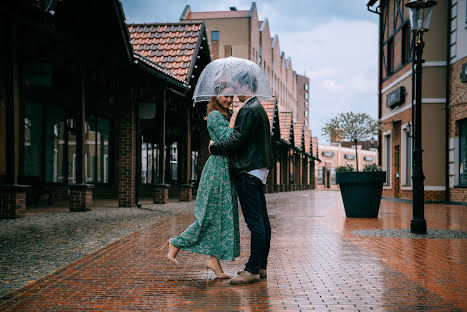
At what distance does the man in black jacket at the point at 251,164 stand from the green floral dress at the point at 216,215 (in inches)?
4.1

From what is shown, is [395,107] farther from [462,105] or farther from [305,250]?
[305,250]

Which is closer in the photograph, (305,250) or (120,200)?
(305,250)

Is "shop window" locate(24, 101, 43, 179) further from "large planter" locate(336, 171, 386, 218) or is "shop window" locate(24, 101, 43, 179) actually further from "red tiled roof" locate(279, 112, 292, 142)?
"red tiled roof" locate(279, 112, 292, 142)

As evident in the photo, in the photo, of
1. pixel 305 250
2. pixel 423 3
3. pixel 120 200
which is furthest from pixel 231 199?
pixel 120 200

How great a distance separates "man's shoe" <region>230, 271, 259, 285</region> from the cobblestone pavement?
6 cm

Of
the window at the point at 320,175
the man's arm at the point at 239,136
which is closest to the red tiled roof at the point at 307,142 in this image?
the window at the point at 320,175

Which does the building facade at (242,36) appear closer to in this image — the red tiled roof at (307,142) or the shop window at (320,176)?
the red tiled roof at (307,142)

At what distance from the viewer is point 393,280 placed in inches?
186

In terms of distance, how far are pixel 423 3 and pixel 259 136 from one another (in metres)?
5.29

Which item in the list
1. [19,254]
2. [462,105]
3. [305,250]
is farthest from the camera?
[462,105]

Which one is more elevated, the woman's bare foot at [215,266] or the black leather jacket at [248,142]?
the black leather jacket at [248,142]

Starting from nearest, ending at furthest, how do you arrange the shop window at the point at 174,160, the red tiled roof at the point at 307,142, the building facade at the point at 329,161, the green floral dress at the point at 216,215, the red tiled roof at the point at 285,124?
the green floral dress at the point at 216,215 → the shop window at the point at 174,160 → the red tiled roof at the point at 285,124 → the red tiled roof at the point at 307,142 → the building facade at the point at 329,161

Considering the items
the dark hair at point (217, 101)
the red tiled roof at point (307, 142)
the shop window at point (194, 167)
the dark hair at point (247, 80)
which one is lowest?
the shop window at point (194, 167)

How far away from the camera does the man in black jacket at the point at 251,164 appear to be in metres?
4.63
